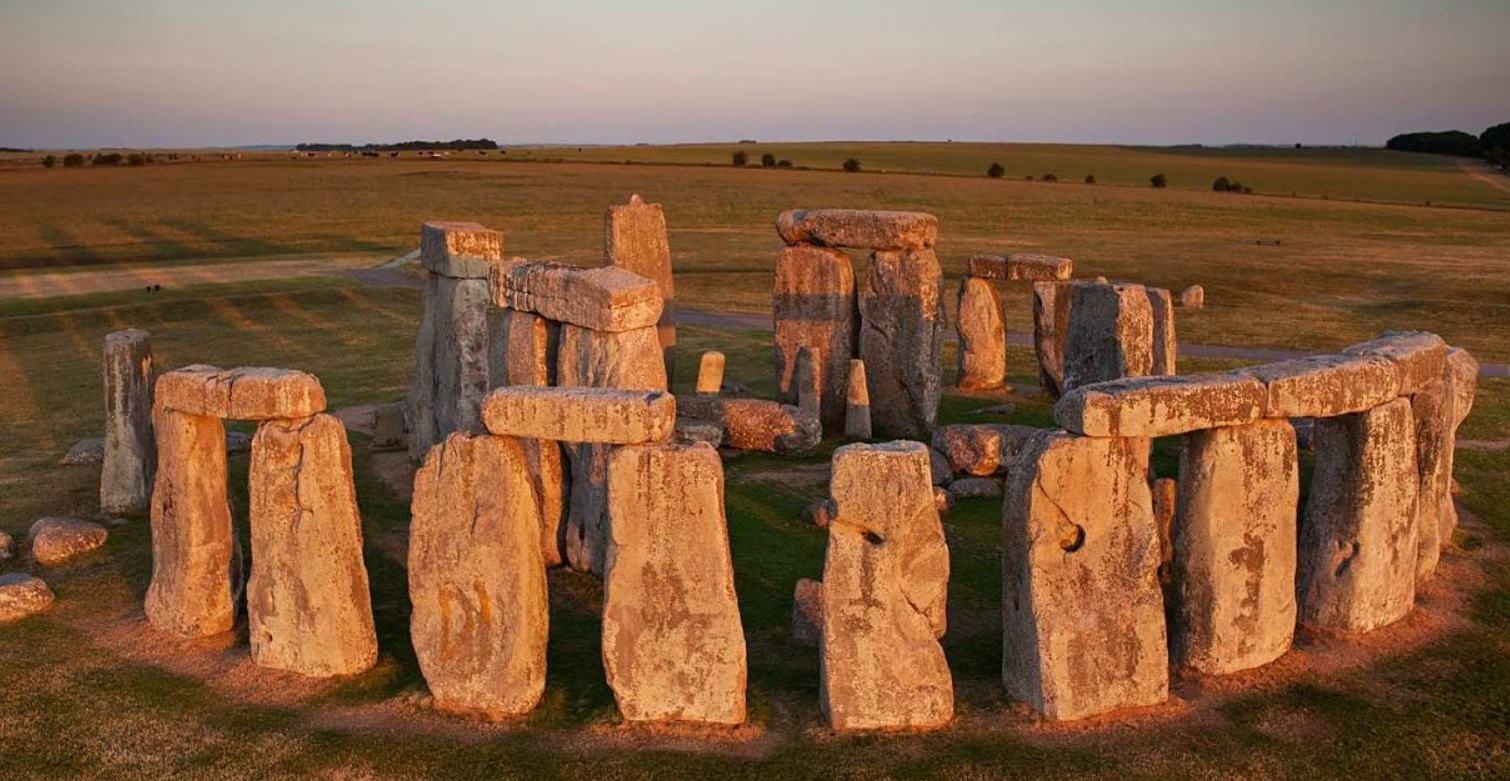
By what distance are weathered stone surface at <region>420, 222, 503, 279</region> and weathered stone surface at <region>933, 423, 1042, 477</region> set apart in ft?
20.2

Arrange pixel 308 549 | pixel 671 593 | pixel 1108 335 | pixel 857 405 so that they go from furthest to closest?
pixel 857 405 < pixel 1108 335 < pixel 308 549 < pixel 671 593

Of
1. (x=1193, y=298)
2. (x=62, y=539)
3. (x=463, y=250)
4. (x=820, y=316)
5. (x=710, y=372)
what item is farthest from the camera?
(x=1193, y=298)

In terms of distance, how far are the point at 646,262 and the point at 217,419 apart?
8830 millimetres

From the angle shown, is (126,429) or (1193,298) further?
(1193,298)

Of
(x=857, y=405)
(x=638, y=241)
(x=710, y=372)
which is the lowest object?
(x=857, y=405)

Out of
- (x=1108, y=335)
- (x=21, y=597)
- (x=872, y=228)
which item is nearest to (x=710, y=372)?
(x=872, y=228)

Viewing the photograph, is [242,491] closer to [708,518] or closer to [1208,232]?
[708,518]

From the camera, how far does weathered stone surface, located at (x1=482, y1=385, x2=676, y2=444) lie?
9.09 m

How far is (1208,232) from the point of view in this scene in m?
52.2

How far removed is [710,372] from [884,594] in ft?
32.6

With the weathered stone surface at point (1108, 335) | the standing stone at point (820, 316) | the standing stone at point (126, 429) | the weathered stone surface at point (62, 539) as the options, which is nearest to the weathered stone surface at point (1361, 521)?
the weathered stone surface at point (1108, 335)

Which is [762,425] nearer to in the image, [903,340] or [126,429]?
[903,340]

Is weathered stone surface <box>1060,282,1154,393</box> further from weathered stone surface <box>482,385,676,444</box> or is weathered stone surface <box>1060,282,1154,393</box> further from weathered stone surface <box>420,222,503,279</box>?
weathered stone surface <box>482,385,676,444</box>

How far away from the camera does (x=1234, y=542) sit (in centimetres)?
974
